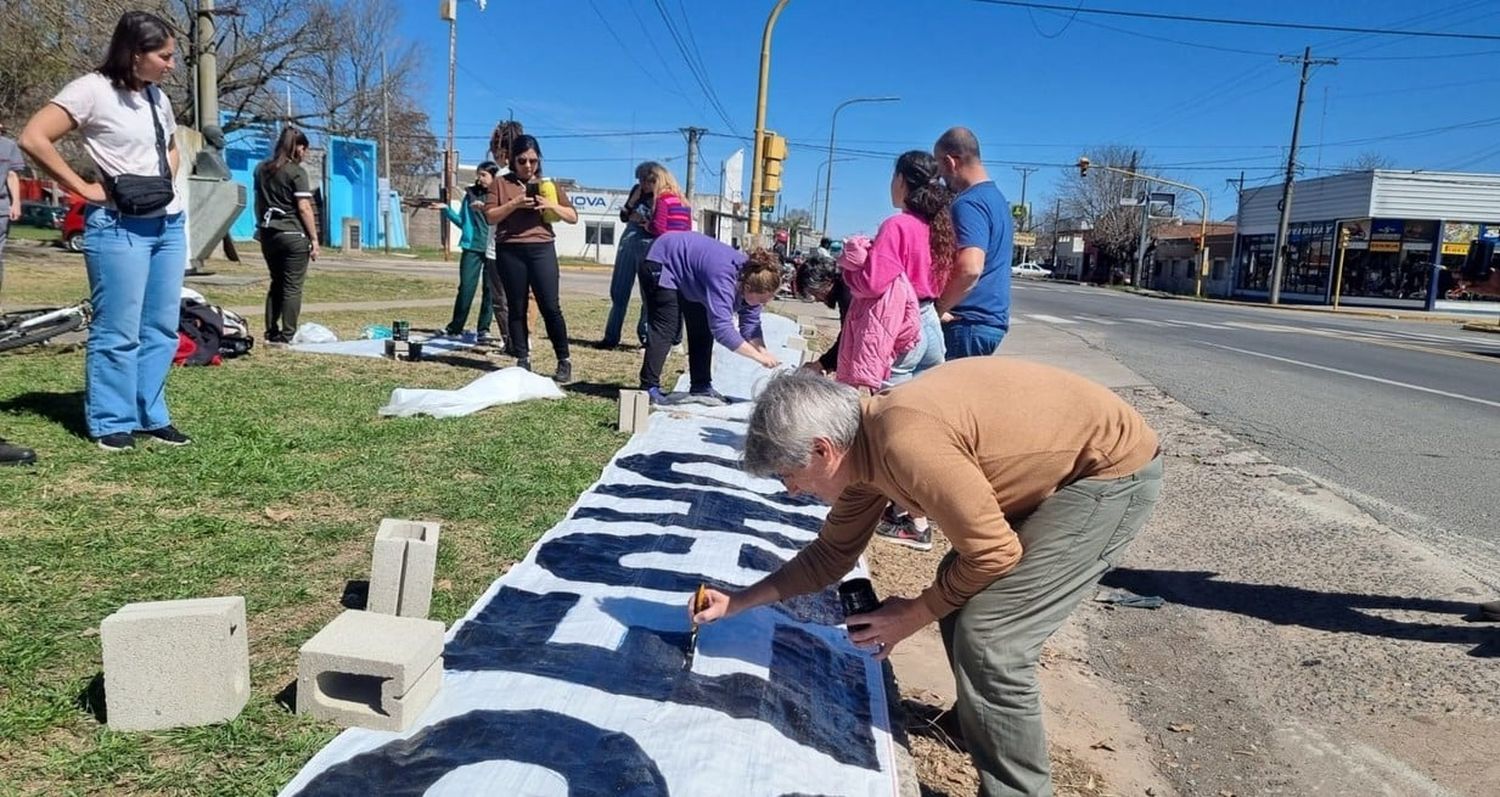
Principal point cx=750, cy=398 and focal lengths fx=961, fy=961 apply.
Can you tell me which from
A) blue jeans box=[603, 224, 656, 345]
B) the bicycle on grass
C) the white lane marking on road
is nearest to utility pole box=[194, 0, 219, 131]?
the bicycle on grass

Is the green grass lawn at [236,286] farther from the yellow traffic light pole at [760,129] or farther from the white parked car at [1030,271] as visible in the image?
the white parked car at [1030,271]

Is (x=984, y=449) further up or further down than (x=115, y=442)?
further up

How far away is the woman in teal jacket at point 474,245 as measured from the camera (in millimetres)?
8641

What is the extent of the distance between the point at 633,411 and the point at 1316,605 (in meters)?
3.52

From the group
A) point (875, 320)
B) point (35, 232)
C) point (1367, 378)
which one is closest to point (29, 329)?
point (875, 320)

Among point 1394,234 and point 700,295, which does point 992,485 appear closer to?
point 700,295

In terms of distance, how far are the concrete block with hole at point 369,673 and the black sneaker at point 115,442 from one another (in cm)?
266

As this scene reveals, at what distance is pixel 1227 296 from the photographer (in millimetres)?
47125

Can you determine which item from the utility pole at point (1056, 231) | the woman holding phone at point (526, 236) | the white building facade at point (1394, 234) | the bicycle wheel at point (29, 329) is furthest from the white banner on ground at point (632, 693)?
the utility pole at point (1056, 231)

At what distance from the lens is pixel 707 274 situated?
612cm

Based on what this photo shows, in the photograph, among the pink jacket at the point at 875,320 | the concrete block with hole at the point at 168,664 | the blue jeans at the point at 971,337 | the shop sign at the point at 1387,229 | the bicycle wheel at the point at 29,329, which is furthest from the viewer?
the shop sign at the point at 1387,229

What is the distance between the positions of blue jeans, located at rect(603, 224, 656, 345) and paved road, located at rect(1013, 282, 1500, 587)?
17.3 ft

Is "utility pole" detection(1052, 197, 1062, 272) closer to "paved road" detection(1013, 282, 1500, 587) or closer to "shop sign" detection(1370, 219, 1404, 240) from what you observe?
"shop sign" detection(1370, 219, 1404, 240)

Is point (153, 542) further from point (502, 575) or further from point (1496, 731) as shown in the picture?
point (1496, 731)
